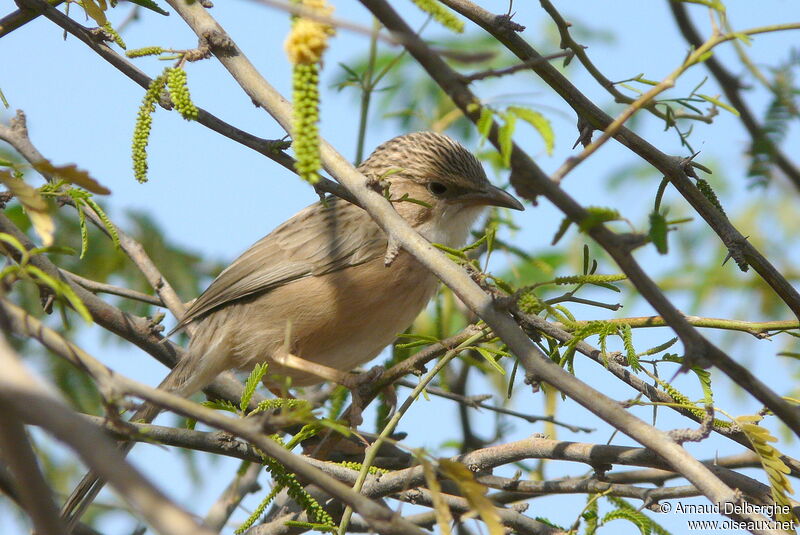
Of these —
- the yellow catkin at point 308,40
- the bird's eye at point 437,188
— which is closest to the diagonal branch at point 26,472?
the yellow catkin at point 308,40

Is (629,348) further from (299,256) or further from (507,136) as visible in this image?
(299,256)

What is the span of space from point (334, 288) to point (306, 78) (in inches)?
169

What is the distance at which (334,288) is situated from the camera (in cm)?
673

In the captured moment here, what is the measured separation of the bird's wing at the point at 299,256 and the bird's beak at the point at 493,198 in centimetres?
75

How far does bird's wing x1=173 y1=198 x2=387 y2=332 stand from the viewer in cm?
683

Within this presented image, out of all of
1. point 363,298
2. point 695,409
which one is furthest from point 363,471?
point 363,298

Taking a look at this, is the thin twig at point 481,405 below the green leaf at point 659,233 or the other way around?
the other way around

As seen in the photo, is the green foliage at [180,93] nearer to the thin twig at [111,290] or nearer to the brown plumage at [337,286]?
the thin twig at [111,290]

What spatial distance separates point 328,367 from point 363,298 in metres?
0.66

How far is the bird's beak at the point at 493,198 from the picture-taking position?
6.78 metres

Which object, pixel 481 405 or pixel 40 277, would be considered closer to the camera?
pixel 40 277

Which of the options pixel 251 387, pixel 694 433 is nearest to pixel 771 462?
pixel 694 433

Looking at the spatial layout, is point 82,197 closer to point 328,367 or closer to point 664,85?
point 664,85

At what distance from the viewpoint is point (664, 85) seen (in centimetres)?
268
